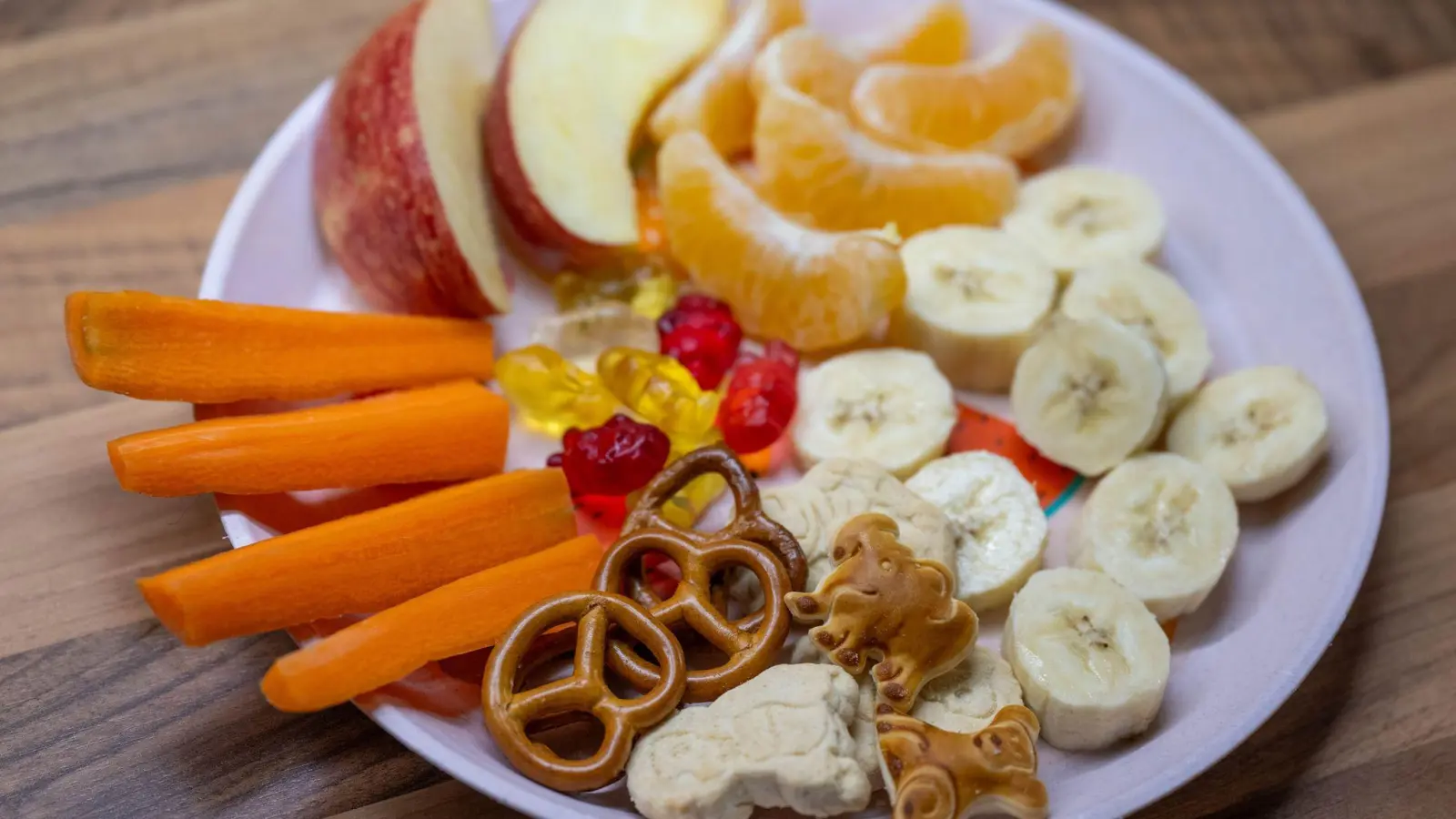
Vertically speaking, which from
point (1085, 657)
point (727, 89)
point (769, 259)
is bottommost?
point (1085, 657)

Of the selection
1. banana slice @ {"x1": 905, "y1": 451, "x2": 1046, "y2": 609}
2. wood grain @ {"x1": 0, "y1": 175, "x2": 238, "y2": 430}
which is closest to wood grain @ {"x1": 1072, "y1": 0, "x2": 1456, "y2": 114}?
banana slice @ {"x1": 905, "y1": 451, "x2": 1046, "y2": 609}

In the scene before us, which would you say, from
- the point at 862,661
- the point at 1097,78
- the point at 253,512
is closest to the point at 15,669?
the point at 253,512

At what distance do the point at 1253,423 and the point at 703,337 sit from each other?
84 centimetres

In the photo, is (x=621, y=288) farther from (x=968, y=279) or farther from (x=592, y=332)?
(x=968, y=279)

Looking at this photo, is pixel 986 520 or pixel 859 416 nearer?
pixel 986 520

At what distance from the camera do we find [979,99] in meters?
2.05

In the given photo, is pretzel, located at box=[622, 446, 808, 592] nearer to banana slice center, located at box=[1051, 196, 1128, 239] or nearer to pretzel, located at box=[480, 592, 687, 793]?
pretzel, located at box=[480, 592, 687, 793]

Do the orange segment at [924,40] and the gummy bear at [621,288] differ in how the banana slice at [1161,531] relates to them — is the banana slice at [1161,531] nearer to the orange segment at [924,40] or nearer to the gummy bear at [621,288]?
the gummy bear at [621,288]

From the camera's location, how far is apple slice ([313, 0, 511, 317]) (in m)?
1.77

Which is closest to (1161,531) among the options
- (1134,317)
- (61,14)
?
(1134,317)

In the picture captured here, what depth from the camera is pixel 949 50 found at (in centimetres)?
217

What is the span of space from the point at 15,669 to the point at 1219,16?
255cm

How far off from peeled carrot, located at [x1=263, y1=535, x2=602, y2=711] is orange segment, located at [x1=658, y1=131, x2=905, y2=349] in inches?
20.1

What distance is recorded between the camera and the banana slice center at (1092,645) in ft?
4.73
